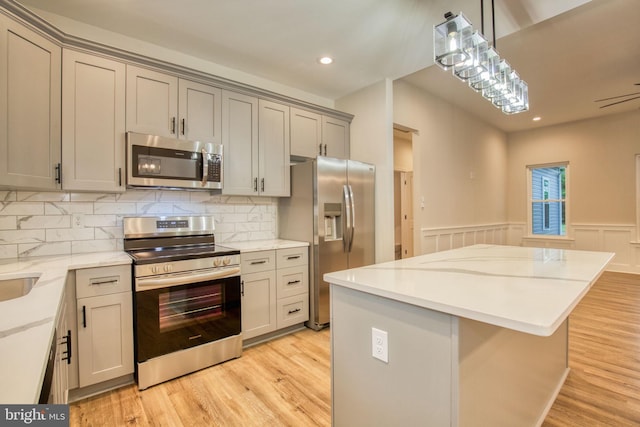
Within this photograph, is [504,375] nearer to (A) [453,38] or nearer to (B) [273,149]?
(A) [453,38]

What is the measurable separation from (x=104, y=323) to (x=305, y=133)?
2.56m

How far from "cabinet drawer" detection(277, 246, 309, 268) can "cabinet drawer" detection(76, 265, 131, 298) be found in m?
1.28

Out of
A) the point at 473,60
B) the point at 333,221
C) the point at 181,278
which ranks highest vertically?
the point at 473,60

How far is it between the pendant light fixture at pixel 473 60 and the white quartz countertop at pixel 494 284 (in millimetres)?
1120

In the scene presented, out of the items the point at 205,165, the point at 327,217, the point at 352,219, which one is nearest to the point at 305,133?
the point at 327,217

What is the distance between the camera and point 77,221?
7.91ft

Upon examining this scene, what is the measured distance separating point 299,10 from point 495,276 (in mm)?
2274

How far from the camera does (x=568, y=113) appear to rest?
5.57m

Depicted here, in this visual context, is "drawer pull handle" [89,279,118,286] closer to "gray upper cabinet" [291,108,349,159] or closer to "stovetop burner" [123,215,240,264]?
"stovetop burner" [123,215,240,264]

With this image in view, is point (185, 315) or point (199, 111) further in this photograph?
point (199, 111)

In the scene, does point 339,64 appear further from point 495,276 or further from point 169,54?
point 495,276

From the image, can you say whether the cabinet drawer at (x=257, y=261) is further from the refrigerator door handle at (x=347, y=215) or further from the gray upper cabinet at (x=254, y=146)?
the refrigerator door handle at (x=347, y=215)

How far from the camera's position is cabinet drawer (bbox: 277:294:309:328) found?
9.88 ft

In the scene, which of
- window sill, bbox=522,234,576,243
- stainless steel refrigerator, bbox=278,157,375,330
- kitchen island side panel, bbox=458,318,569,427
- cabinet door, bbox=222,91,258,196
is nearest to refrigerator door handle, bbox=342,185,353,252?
stainless steel refrigerator, bbox=278,157,375,330
